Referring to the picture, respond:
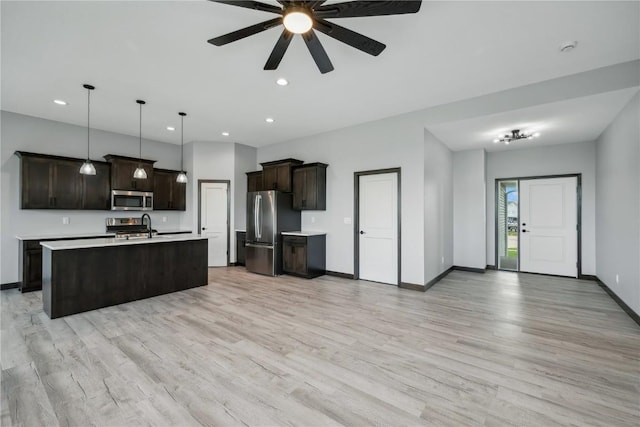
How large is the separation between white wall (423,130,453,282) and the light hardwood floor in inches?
42.3

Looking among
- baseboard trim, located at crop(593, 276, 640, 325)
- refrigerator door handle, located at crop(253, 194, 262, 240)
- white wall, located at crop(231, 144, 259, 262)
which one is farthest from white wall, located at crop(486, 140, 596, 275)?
white wall, located at crop(231, 144, 259, 262)

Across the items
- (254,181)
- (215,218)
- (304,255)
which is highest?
(254,181)

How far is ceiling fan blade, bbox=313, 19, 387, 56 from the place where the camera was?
2.10 m

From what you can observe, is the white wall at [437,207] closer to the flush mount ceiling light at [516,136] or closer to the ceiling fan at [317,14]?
the flush mount ceiling light at [516,136]

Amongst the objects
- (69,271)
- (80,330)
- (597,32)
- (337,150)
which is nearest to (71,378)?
(80,330)

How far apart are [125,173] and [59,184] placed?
3.45 feet

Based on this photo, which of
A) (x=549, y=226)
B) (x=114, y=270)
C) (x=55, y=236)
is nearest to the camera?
(x=114, y=270)

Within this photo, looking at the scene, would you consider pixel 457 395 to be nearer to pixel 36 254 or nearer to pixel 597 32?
pixel 597 32

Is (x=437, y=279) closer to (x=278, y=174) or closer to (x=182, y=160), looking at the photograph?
(x=278, y=174)

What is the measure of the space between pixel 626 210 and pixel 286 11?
15.6 feet

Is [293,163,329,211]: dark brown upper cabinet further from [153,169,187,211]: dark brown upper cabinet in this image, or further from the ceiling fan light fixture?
the ceiling fan light fixture

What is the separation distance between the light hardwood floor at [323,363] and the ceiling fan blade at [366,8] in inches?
107

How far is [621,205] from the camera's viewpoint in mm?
3842

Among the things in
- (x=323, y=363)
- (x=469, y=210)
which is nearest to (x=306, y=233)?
(x=323, y=363)
